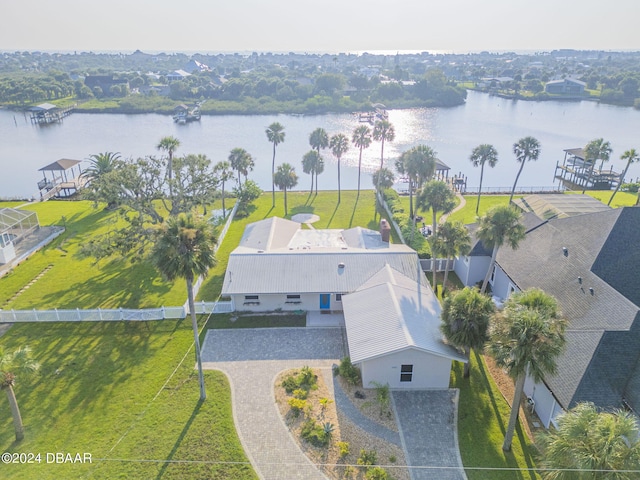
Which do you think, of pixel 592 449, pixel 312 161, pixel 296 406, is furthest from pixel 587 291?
pixel 312 161

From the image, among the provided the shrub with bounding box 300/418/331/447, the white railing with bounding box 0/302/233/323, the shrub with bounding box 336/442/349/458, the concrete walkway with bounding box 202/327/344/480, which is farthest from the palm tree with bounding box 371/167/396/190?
the shrub with bounding box 336/442/349/458

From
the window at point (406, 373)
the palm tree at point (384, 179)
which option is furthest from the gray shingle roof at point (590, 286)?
the palm tree at point (384, 179)

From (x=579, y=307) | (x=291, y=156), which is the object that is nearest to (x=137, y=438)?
(x=579, y=307)

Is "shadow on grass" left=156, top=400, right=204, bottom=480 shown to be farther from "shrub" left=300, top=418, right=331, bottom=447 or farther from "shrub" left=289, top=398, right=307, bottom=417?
"shrub" left=300, top=418, right=331, bottom=447

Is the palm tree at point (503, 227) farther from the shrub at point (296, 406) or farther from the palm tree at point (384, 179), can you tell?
the palm tree at point (384, 179)

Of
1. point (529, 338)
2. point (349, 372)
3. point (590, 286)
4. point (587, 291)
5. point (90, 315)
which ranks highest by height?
point (529, 338)

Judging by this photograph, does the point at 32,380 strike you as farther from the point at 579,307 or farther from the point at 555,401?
the point at 579,307

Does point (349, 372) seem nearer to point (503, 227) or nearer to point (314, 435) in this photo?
point (314, 435)
